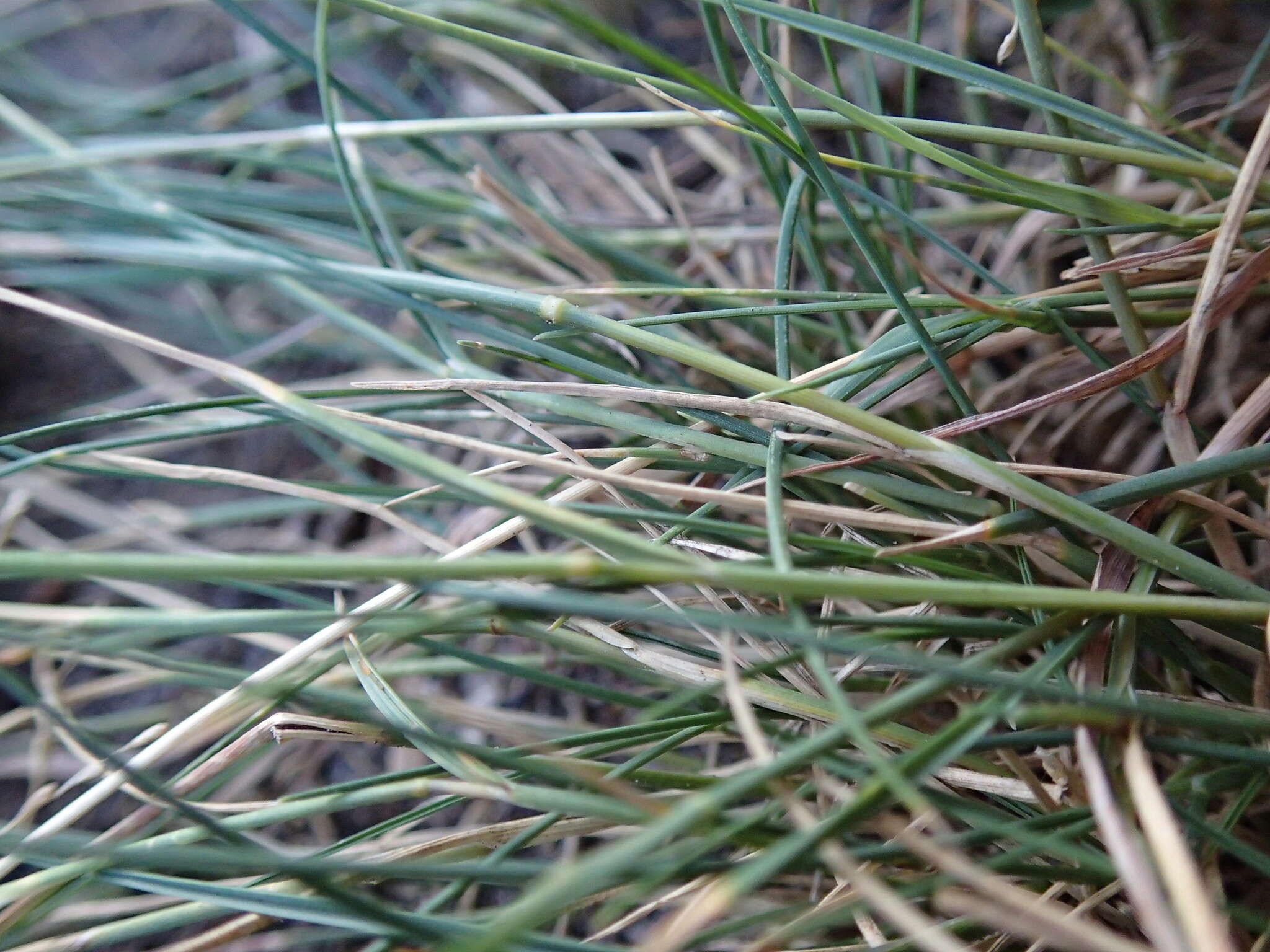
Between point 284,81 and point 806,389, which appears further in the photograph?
point 284,81

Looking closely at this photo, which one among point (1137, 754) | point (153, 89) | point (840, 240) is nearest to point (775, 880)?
point (1137, 754)

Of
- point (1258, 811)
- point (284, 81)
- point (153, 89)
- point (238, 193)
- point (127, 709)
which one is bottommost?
point (1258, 811)

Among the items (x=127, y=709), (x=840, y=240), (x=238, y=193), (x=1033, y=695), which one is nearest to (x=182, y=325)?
(x=238, y=193)

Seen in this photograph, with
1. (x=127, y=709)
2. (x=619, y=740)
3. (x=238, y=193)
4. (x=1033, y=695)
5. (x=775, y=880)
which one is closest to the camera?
(x=1033, y=695)

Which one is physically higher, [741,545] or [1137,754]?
[741,545]

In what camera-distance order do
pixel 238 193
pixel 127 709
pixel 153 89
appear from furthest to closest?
pixel 153 89 → pixel 127 709 → pixel 238 193

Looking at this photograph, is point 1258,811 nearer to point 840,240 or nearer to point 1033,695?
point 1033,695
